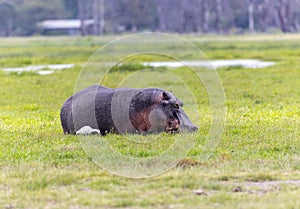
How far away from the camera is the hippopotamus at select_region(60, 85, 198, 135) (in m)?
10.5

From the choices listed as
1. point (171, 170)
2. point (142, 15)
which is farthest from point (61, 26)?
point (171, 170)

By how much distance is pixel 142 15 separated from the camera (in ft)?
256

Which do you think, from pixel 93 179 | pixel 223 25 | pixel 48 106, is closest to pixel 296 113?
pixel 48 106

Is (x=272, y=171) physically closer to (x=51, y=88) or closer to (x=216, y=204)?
(x=216, y=204)

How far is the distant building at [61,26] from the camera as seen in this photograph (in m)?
81.8

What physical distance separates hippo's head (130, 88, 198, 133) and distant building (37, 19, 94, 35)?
70.6 meters

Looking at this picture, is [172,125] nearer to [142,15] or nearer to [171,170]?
[171,170]

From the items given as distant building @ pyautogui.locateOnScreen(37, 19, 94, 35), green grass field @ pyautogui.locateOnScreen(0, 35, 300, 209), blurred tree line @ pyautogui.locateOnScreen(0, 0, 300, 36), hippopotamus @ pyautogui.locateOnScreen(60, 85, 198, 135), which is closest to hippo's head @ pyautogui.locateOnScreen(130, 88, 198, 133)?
hippopotamus @ pyautogui.locateOnScreen(60, 85, 198, 135)

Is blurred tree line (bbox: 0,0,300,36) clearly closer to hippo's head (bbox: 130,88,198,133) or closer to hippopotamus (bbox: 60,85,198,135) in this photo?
hippopotamus (bbox: 60,85,198,135)

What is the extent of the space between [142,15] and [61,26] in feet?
31.8

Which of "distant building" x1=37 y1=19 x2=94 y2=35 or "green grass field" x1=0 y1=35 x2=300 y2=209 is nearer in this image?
"green grass field" x1=0 y1=35 x2=300 y2=209

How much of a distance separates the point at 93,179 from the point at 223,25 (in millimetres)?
75350

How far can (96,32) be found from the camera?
75.9m

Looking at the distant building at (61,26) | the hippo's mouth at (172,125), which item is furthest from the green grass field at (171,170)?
the distant building at (61,26)
